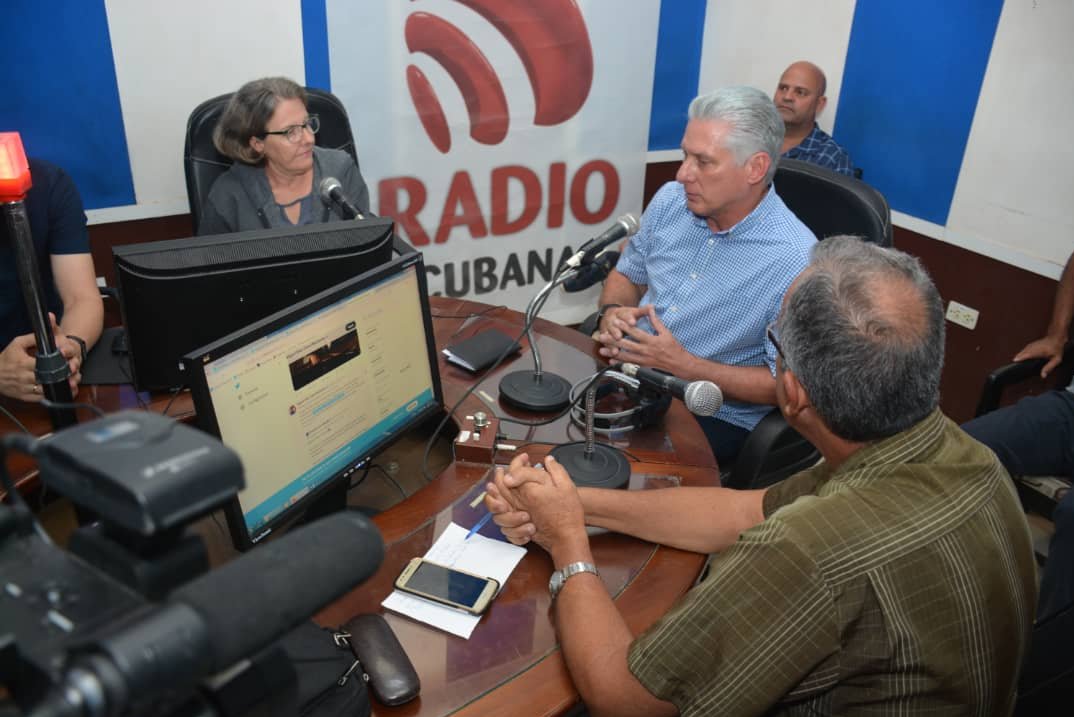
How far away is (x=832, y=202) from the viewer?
2.33 meters

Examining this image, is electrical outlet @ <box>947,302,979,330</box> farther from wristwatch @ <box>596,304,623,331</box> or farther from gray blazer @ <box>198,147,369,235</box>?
gray blazer @ <box>198,147,369,235</box>

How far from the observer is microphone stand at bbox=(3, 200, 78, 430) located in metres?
1.41

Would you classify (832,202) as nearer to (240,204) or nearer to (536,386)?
(536,386)

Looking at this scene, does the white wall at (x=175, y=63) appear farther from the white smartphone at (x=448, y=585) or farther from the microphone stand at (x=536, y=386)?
the white smartphone at (x=448, y=585)

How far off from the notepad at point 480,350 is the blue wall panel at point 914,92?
7.11 feet

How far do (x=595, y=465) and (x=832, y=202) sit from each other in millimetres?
1160

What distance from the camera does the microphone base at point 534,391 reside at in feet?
6.30

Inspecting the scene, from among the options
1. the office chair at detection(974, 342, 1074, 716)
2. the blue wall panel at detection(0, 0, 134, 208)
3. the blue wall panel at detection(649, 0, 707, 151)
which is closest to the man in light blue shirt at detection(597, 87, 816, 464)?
the office chair at detection(974, 342, 1074, 716)

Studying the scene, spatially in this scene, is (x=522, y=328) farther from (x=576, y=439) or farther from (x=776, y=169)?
(x=776, y=169)

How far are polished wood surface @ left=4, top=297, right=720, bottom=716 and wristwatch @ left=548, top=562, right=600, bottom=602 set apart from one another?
39 mm

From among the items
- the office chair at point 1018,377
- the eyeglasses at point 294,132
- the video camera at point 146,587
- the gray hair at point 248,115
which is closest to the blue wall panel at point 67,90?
the gray hair at point 248,115

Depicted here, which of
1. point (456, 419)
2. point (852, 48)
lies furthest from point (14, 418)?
point (852, 48)

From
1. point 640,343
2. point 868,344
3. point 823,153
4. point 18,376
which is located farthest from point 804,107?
point 18,376

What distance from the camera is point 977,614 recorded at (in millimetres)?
1131
